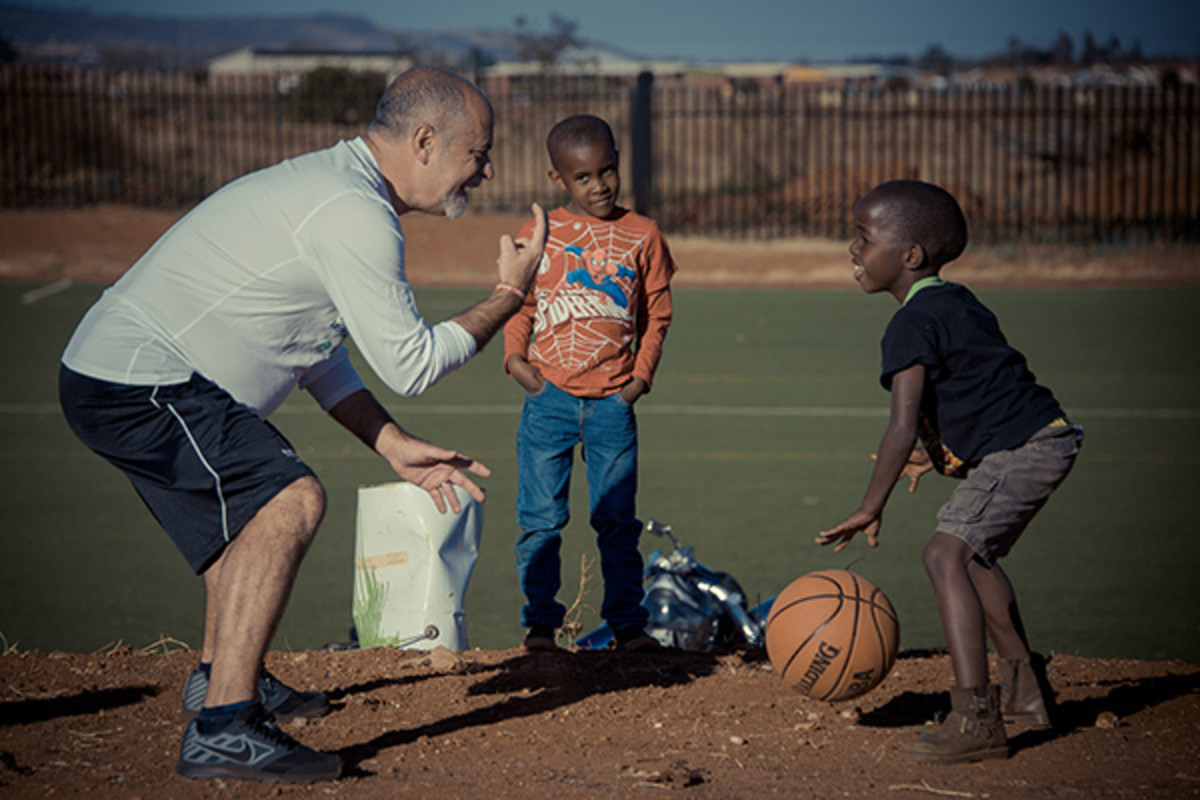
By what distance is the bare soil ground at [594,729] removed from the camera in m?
4.38

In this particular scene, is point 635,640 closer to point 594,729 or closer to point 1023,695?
point 594,729

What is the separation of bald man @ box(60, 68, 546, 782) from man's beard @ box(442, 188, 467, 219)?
0.06m

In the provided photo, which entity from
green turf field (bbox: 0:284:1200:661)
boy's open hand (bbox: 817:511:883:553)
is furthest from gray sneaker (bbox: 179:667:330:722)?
green turf field (bbox: 0:284:1200:661)

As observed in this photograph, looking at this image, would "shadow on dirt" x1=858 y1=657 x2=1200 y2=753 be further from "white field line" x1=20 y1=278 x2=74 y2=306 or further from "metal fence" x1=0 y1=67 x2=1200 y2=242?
"metal fence" x1=0 y1=67 x2=1200 y2=242

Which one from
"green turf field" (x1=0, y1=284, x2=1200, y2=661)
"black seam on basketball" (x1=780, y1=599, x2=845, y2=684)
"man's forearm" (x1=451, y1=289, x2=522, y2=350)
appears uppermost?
"man's forearm" (x1=451, y1=289, x2=522, y2=350)

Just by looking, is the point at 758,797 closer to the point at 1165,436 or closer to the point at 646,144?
the point at 1165,436

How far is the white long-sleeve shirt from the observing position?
4254 millimetres

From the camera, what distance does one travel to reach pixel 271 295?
4.36 m

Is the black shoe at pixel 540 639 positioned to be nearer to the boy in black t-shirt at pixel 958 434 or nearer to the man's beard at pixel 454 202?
the boy in black t-shirt at pixel 958 434

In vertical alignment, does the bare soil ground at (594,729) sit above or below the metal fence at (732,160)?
below

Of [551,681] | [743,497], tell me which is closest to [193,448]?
[551,681]

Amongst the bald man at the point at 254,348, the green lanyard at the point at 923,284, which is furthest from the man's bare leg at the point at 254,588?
the green lanyard at the point at 923,284

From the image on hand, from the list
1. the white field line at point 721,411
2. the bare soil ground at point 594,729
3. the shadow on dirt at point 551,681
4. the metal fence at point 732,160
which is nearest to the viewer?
the bare soil ground at point 594,729

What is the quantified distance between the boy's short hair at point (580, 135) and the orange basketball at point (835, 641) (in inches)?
85.5
